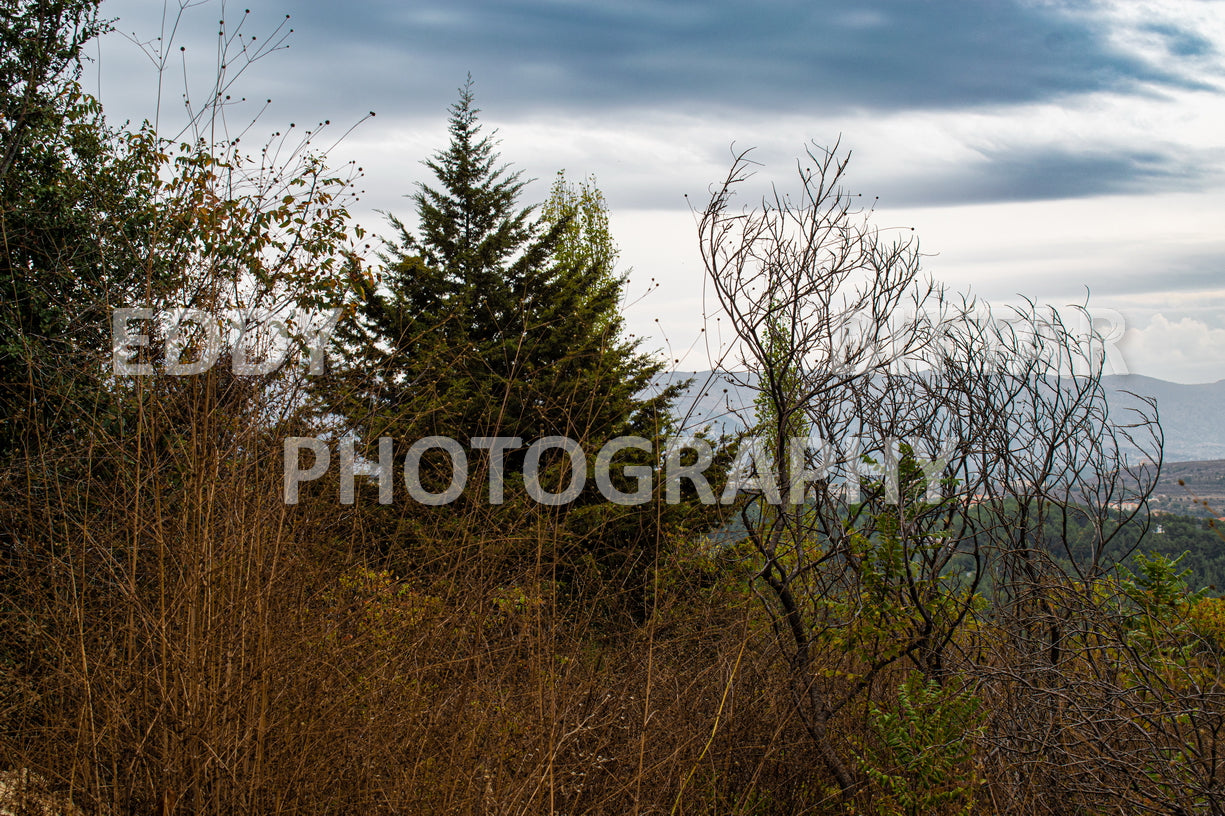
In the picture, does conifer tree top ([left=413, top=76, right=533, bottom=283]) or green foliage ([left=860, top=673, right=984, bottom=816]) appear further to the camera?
conifer tree top ([left=413, top=76, right=533, bottom=283])

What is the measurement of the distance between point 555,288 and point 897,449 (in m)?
10.4

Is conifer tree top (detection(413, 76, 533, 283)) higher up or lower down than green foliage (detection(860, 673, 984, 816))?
higher up

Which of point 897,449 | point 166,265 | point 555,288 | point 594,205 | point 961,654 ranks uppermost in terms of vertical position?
point 594,205

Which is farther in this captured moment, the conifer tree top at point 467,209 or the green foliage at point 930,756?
the conifer tree top at point 467,209

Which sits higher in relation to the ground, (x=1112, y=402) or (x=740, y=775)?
(x=1112, y=402)

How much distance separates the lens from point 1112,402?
503cm

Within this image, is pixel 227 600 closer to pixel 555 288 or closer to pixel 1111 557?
pixel 1111 557

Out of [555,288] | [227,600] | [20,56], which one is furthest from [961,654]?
[555,288]

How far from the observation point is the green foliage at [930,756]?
3811mm

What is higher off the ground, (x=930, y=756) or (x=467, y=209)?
(x=467, y=209)

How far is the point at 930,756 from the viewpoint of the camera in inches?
152

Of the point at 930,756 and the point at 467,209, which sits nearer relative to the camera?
the point at 930,756

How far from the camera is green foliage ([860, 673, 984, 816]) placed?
381cm

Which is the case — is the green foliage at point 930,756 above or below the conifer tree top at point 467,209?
below
